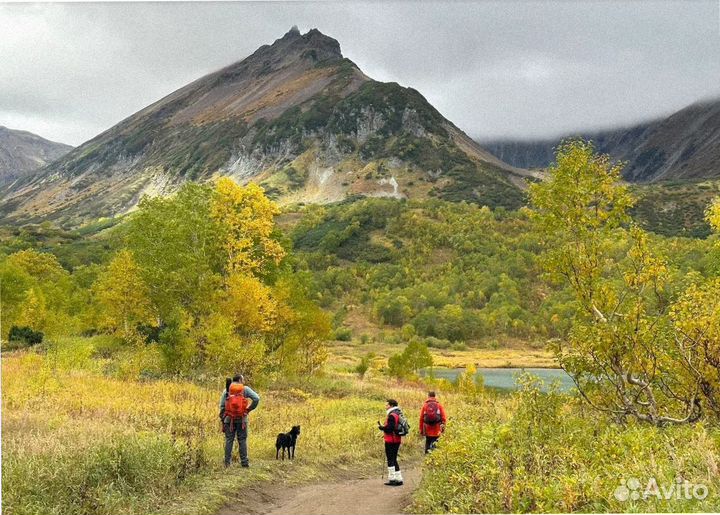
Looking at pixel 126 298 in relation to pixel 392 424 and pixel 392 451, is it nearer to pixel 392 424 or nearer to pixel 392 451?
pixel 392 451

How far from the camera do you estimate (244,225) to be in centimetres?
3303

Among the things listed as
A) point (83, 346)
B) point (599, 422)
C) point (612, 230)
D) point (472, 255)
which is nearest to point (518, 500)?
point (599, 422)

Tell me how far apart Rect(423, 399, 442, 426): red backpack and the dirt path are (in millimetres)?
1678

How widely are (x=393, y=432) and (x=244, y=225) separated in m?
21.7

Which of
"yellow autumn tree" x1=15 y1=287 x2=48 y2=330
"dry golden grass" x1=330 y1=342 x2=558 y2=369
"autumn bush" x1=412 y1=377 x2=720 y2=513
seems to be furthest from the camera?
"dry golden grass" x1=330 y1=342 x2=558 y2=369

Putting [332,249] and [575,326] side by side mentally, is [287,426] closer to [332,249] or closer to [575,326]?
[575,326]

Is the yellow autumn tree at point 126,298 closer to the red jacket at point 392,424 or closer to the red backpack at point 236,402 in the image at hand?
the red backpack at point 236,402

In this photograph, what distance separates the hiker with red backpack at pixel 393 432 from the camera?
13719mm

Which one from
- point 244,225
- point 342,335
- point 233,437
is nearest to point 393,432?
point 233,437

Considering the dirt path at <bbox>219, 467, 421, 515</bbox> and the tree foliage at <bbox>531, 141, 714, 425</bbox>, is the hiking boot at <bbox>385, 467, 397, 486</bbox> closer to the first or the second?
the dirt path at <bbox>219, 467, 421, 515</bbox>

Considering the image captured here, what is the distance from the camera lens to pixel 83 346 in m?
26.6

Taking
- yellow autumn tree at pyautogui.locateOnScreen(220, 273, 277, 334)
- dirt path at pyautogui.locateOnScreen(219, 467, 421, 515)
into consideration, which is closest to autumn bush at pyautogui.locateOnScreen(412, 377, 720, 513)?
dirt path at pyautogui.locateOnScreen(219, 467, 421, 515)

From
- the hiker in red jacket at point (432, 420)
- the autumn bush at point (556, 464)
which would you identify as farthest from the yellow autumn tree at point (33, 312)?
the autumn bush at point (556, 464)

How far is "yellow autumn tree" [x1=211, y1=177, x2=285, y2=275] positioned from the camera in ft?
106
